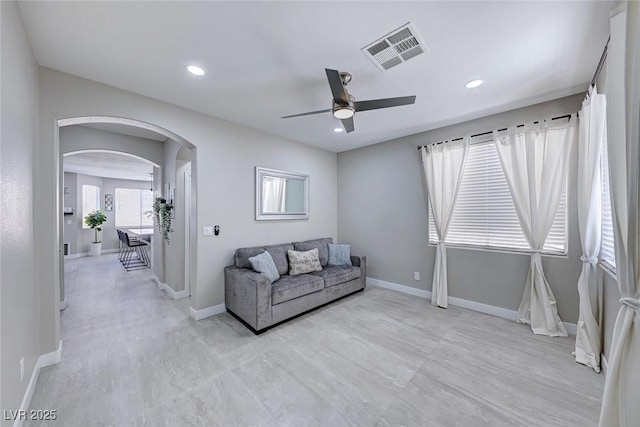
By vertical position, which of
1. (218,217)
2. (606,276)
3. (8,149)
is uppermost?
(8,149)

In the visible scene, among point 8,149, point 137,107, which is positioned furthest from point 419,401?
point 137,107

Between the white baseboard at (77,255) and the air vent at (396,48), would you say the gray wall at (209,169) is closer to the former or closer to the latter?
the air vent at (396,48)

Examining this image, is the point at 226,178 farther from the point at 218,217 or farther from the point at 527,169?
the point at 527,169

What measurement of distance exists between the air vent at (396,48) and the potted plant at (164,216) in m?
3.80

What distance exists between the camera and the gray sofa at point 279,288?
9.18 ft

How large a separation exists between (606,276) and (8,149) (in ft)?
15.2

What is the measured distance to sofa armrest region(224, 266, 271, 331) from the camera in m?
2.76

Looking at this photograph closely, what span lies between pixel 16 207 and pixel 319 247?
350 cm

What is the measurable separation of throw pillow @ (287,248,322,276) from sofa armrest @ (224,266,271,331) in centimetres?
69

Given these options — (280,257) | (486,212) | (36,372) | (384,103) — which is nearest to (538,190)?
(486,212)

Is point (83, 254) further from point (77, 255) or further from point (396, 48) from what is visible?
point (396, 48)

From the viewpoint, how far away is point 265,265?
126 inches

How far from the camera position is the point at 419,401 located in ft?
5.88

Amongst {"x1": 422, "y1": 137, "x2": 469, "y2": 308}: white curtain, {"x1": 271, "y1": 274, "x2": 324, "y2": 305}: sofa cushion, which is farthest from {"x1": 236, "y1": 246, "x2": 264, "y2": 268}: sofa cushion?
{"x1": 422, "y1": 137, "x2": 469, "y2": 308}: white curtain
